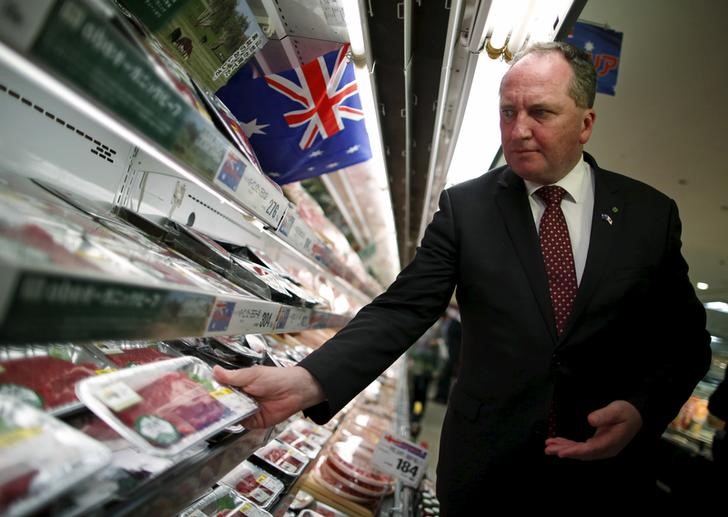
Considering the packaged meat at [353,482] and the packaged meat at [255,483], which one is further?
the packaged meat at [353,482]

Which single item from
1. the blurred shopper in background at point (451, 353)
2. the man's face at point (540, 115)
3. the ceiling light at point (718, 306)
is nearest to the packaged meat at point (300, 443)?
the man's face at point (540, 115)

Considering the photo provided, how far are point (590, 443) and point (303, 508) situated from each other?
1164 millimetres

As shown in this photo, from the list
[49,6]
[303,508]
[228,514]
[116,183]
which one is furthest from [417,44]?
[303,508]

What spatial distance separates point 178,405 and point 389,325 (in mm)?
621

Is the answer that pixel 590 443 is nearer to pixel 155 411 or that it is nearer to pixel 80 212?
pixel 155 411

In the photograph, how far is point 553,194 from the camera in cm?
143

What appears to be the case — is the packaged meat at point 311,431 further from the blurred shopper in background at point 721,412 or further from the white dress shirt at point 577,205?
the blurred shopper in background at point 721,412

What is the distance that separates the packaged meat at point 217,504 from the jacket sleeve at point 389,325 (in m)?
0.56

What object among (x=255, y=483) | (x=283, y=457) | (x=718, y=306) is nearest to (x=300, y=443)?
(x=283, y=457)

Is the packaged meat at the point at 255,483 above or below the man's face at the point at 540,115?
below

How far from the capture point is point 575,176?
4.82 ft

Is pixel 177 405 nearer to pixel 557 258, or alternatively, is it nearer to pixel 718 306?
pixel 557 258

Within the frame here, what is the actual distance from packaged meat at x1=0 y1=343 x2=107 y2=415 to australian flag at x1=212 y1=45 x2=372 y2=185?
3.13 feet

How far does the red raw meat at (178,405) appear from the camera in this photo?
73 centimetres
